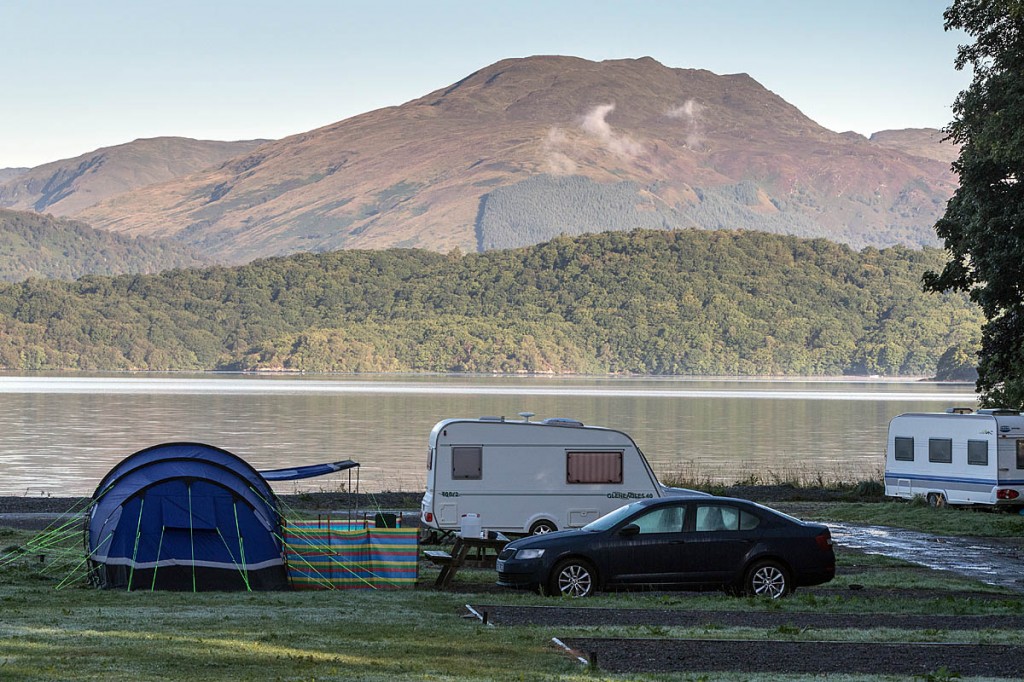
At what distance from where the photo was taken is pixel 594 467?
23547 mm

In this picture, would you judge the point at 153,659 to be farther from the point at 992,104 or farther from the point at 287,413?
the point at 287,413

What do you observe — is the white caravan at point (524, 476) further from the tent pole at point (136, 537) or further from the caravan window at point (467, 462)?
the tent pole at point (136, 537)

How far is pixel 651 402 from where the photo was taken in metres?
117

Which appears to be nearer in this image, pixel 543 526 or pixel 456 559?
pixel 456 559

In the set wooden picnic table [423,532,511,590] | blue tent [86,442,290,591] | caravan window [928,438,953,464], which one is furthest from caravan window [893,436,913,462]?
blue tent [86,442,290,591]

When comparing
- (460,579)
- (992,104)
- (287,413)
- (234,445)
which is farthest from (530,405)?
(460,579)

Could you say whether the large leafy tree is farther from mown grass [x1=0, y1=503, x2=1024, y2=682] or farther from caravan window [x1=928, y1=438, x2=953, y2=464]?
mown grass [x1=0, y1=503, x2=1024, y2=682]

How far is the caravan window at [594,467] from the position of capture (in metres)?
23.5

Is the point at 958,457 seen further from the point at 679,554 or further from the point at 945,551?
the point at 679,554

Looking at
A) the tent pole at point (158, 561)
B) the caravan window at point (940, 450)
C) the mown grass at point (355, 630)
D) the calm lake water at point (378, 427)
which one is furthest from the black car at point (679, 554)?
the calm lake water at point (378, 427)

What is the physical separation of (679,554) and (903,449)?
55.4 ft

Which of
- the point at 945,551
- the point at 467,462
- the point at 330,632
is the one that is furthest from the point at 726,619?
the point at 945,551

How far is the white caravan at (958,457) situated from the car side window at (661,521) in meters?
14.9

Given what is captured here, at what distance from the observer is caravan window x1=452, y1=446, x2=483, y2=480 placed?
76.2 feet
